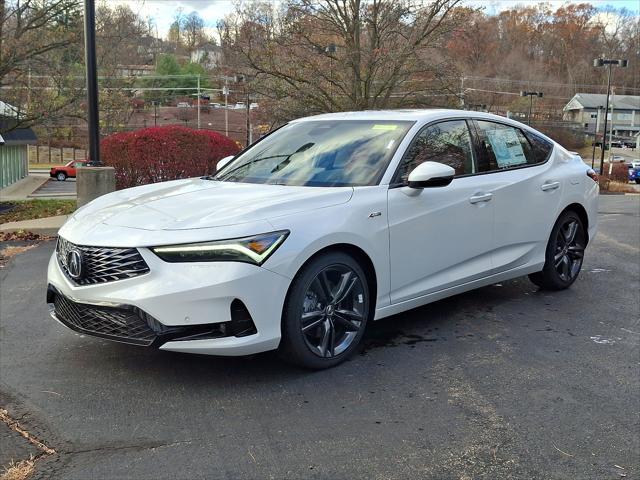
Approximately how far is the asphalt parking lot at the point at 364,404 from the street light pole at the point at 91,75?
183 inches

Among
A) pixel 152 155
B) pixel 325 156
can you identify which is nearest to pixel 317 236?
pixel 325 156

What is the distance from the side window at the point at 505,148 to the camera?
5234 mm

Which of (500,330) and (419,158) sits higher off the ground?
(419,158)

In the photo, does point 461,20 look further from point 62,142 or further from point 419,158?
point 62,142

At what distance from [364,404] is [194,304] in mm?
1062

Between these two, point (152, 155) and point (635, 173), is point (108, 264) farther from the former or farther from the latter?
point (635, 173)

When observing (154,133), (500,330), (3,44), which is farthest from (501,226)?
(3,44)

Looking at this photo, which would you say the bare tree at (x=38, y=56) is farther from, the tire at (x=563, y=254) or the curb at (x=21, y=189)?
the tire at (x=563, y=254)

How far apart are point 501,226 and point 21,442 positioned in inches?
145

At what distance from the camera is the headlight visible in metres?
3.47

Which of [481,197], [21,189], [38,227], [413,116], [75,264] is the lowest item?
[21,189]

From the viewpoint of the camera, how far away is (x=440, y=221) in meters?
4.58

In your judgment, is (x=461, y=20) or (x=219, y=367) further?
(x=461, y=20)

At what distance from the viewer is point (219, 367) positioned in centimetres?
404
